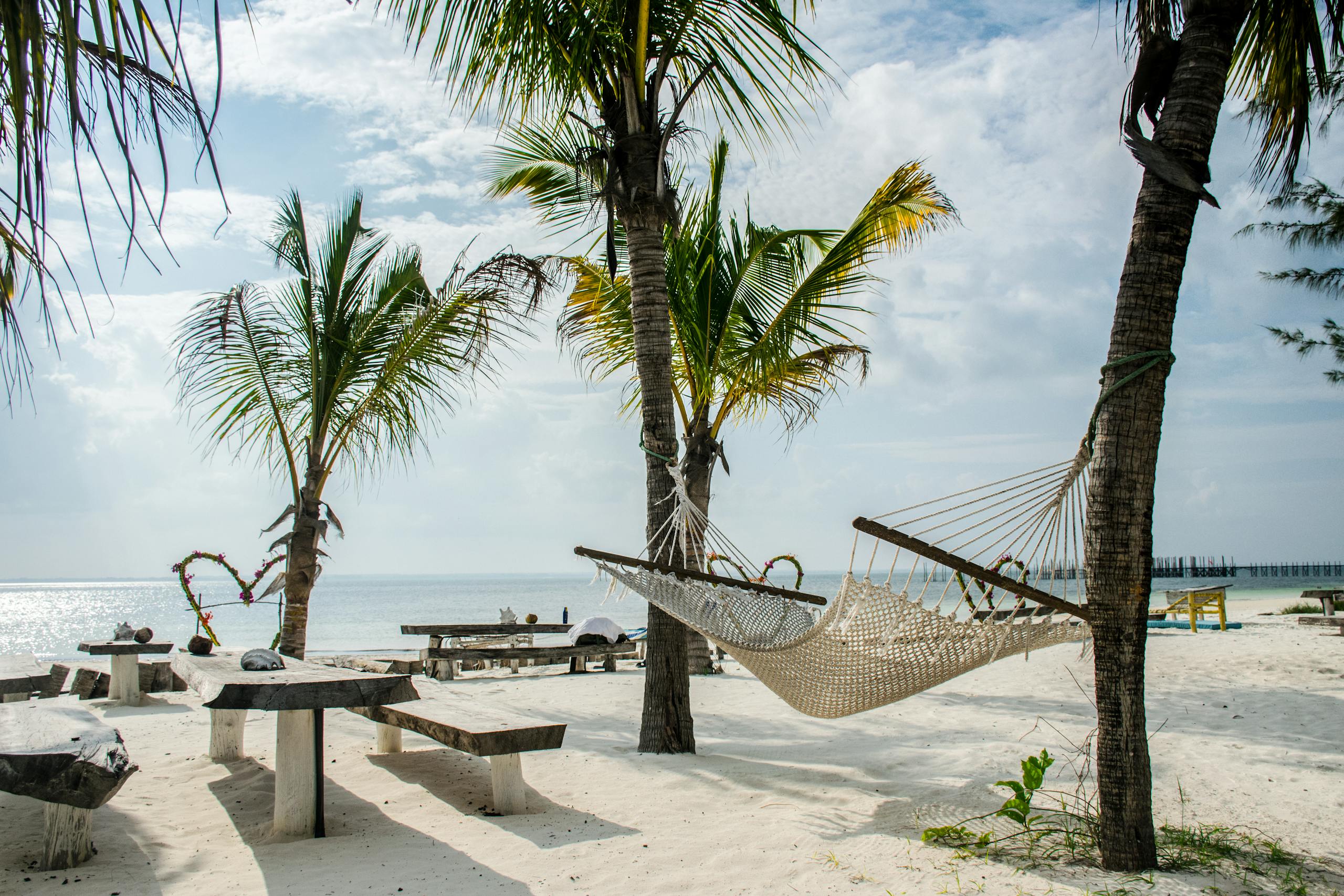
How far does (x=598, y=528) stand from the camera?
41875 mm

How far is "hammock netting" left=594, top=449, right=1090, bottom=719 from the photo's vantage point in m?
2.48

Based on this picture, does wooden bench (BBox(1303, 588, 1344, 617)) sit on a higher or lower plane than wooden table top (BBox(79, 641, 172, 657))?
lower

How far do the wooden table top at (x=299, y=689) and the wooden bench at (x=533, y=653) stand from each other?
4568mm

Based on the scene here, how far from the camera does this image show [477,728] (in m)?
2.82

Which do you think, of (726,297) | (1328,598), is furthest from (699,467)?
(1328,598)

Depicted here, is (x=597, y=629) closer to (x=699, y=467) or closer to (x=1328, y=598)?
(x=699, y=467)

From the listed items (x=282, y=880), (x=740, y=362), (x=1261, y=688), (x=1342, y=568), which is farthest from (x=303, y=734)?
(x=1342, y=568)

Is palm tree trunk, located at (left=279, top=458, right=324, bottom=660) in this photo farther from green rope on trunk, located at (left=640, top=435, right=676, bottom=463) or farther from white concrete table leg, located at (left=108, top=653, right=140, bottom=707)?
green rope on trunk, located at (left=640, top=435, right=676, bottom=463)

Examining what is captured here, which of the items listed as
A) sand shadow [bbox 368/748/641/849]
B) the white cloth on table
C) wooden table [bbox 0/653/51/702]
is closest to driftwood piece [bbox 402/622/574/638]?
the white cloth on table

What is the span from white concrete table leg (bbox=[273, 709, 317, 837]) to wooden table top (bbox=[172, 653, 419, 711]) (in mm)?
157

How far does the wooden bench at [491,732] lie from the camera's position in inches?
109

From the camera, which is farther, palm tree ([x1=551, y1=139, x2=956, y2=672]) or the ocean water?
the ocean water

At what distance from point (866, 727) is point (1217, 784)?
71.9 inches

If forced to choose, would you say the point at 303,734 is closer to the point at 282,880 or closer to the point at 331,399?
the point at 282,880
